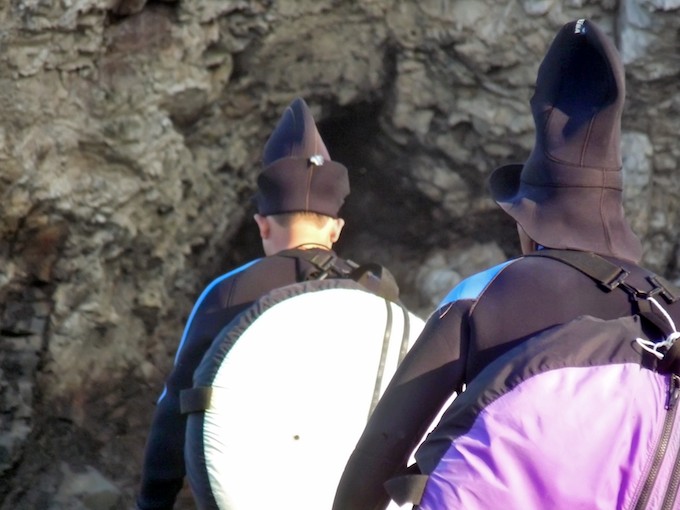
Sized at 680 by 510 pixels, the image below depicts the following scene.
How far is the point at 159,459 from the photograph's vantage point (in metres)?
2.19

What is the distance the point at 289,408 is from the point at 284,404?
0.01 meters

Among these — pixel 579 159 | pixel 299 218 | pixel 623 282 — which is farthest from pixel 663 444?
pixel 299 218

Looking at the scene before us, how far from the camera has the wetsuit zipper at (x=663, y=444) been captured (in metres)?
1.15

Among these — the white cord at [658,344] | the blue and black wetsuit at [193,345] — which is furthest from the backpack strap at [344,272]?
the white cord at [658,344]

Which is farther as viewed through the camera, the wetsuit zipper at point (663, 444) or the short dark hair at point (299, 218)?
the short dark hair at point (299, 218)

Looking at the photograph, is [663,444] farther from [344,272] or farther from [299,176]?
[299,176]

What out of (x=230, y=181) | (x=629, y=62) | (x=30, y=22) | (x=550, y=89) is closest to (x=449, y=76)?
(x=629, y=62)

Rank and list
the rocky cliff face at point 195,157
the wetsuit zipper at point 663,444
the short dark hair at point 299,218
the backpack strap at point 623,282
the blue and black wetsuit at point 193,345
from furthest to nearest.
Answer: the rocky cliff face at point 195,157, the short dark hair at point 299,218, the blue and black wetsuit at point 193,345, the backpack strap at point 623,282, the wetsuit zipper at point 663,444

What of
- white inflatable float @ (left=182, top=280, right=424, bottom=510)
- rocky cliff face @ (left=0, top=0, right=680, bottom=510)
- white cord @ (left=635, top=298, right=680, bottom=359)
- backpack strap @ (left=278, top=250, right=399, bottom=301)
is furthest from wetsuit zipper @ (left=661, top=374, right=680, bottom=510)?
rocky cliff face @ (left=0, top=0, right=680, bottom=510)

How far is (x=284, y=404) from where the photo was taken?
6.21 ft

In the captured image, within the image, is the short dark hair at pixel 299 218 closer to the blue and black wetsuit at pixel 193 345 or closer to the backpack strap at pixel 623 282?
the blue and black wetsuit at pixel 193 345

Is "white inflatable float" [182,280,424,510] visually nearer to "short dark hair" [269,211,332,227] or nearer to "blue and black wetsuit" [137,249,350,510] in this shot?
"blue and black wetsuit" [137,249,350,510]

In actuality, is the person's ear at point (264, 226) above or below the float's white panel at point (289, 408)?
above

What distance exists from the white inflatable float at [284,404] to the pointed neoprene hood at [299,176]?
49 centimetres
